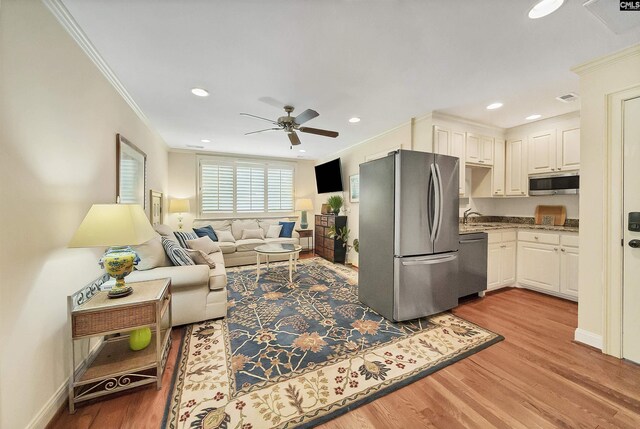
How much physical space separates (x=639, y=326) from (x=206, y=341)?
12.1 feet

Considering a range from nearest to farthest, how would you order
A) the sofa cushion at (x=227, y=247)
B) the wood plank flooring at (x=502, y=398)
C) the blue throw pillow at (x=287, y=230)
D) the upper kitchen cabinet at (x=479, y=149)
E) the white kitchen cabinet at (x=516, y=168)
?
1. the wood plank flooring at (x=502, y=398)
2. the upper kitchen cabinet at (x=479, y=149)
3. the white kitchen cabinet at (x=516, y=168)
4. the sofa cushion at (x=227, y=247)
5. the blue throw pillow at (x=287, y=230)

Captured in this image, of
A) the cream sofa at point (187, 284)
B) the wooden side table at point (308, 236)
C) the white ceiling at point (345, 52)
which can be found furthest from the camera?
the wooden side table at point (308, 236)

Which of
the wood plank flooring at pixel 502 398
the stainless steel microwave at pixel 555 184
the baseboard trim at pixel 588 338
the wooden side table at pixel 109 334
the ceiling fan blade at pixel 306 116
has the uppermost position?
the ceiling fan blade at pixel 306 116

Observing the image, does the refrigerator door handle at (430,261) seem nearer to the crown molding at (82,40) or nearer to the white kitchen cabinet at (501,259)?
the white kitchen cabinet at (501,259)

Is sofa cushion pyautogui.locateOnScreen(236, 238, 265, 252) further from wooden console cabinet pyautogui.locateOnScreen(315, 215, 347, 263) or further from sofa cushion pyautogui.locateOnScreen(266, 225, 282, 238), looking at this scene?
wooden console cabinet pyautogui.locateOnScreen(315, 215, 347, 263)

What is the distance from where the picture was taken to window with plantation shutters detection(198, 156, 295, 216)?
5.70 metres

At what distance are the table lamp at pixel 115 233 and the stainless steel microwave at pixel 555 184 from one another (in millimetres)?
4966

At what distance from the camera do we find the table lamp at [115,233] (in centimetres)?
142

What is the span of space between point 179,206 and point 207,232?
2.96ft

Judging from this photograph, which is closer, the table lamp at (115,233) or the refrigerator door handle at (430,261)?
the table lamp at (115,233)

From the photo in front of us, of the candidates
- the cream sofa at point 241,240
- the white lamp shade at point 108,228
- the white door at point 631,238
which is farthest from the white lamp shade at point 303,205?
the white door at point 631,238

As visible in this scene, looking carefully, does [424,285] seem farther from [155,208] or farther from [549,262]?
[155,208]

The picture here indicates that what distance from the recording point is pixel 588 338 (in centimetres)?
209

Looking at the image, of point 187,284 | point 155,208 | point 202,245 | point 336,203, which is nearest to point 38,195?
point 187,284
